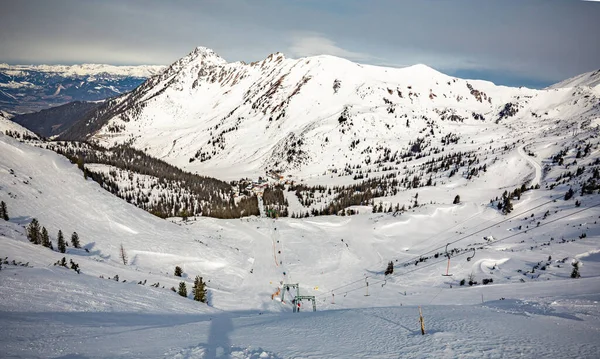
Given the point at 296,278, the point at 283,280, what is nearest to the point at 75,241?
the point at 283,280

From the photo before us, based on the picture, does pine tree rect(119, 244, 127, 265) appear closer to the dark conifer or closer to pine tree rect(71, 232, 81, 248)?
pine tree rect(71, 232, 81, 248)

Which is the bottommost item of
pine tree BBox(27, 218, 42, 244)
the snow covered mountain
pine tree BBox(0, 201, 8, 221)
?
the snow covered mountain

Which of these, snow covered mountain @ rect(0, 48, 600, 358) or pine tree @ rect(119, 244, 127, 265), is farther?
pine tree @ rect(119, 244, 127, 265)

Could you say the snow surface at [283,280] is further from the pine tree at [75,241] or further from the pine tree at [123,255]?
the pine tree at [75,241]

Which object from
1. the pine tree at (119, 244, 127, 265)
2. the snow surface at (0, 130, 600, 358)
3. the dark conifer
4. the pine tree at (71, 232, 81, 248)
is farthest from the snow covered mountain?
the pine tree at (71, 232, 81, 248)

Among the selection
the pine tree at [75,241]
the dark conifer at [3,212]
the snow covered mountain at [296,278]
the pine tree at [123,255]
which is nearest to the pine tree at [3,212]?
the dark conifer at [3,212]

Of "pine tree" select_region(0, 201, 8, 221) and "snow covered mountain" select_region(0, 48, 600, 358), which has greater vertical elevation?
"pine tree" select_region(0, 201, 8, 221)

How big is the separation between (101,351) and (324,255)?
1937 inches

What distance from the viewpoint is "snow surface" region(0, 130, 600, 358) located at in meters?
9.61

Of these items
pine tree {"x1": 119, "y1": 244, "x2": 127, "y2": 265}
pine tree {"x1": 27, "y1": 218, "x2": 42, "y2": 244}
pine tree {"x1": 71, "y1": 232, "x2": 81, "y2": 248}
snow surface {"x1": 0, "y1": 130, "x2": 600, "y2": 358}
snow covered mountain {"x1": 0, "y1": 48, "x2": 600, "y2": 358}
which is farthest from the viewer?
pine tree {"x1": 119, "y1": 244, "x2": 127, "y2": 265}

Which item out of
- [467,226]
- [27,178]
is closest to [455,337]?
[27,178]

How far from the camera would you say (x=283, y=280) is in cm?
4469

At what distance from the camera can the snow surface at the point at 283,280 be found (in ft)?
31.5

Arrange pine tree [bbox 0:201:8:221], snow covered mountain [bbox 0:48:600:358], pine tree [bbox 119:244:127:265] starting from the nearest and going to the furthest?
A: snow covered mountain [bbox 0:48:600:358], pine tree [bbox 0:201:8:221], pine tree [bbox 119:244:127:265]
